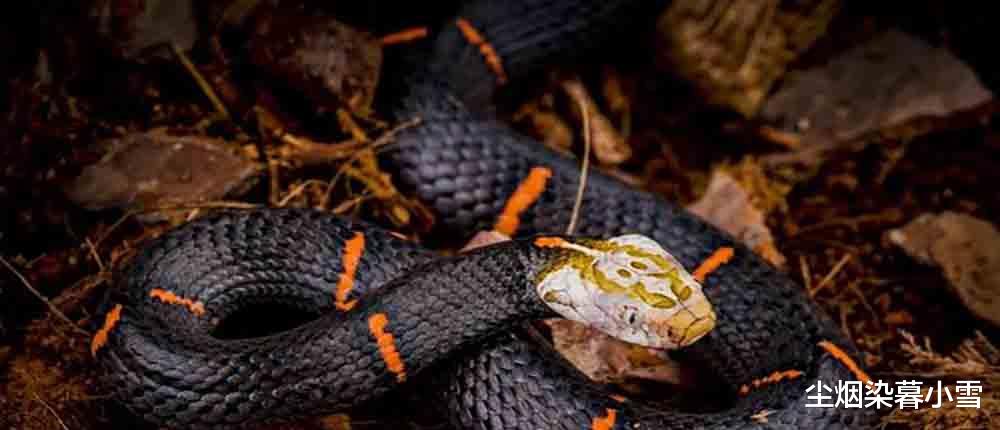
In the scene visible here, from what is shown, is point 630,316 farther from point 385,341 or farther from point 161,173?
point 161,173

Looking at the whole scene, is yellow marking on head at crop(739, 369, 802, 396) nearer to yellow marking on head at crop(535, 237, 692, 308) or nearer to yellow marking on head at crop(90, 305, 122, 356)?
yellow marking on head at crop(535, 237, 692, 308)

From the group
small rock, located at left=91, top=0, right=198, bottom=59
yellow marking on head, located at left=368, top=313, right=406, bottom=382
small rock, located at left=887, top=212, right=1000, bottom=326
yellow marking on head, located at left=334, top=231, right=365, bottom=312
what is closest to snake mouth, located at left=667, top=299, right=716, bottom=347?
yellow marking on head, located at left=368, top=313, right=406, bottom=382

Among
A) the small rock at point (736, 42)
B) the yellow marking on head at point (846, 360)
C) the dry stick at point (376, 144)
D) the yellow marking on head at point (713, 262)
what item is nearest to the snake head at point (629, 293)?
the yellow marking on head at point (713, 262)

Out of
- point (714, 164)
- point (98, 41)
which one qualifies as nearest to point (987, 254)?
point (714, 164)

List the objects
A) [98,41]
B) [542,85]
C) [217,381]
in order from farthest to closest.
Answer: [542,85], [98,41], [217,381]

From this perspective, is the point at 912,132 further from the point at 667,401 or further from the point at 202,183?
the point at 202,183

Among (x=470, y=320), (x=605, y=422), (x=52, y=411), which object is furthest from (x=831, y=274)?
(x=52, y=411)

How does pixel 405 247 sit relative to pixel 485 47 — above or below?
below

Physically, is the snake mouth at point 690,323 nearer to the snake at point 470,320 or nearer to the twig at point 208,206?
the snake at point 470,320
